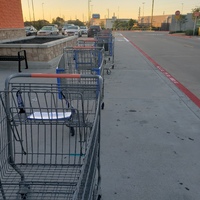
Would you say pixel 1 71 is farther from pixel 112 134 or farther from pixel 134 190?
pixel 134 190

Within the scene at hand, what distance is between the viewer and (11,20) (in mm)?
15648

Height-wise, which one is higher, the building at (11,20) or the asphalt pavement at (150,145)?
the building at (11,20)

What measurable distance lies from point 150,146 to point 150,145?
32mm

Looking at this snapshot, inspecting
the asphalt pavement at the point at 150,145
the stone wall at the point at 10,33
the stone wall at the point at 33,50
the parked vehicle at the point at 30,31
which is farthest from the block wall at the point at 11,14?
the parked vehicle at the point at 30,31

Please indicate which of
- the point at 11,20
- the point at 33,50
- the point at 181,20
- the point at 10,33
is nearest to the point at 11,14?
the point at 11,20

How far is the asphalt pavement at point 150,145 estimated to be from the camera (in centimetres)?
289

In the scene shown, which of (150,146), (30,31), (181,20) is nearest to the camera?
(150,146)

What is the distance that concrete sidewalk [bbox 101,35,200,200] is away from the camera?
2.89 meters

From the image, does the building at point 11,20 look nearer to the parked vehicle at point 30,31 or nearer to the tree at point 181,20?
the parked vehicle at point 30,31

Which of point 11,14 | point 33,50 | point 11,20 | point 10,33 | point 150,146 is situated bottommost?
point 150,146

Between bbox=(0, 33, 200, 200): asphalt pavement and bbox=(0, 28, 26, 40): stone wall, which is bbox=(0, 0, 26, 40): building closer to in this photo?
bbox=(0, 28, 26, 40): stone wall

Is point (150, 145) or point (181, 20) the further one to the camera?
point (181, 20)

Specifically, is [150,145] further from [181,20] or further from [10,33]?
[181,20]

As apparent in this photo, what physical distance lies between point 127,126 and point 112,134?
1.48 ft
